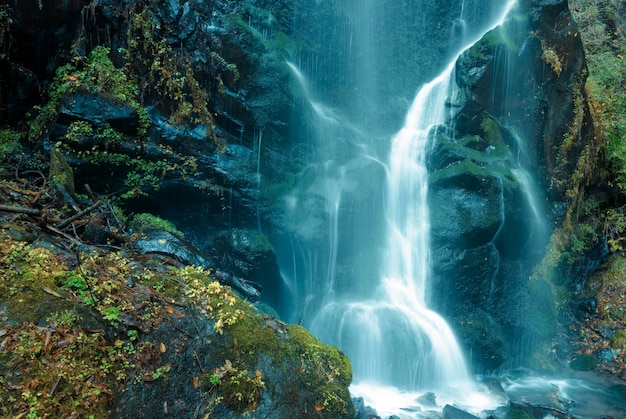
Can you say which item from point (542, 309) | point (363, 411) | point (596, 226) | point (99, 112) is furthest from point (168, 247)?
point (596, 226)

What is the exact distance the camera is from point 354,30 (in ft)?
53.9

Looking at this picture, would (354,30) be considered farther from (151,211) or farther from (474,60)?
(151,211)

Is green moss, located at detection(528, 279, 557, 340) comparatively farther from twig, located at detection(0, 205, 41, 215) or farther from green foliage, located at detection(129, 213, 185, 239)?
twig, located at detection(0, 205, 41, 215)

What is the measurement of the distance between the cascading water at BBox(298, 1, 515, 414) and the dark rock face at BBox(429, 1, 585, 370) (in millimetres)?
512

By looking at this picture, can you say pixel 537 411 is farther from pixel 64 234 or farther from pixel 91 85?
pixel 91 85

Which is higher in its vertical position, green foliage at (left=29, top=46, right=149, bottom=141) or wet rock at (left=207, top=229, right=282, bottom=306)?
green foliage at (left=29, top=46, right=149, bottom=141)

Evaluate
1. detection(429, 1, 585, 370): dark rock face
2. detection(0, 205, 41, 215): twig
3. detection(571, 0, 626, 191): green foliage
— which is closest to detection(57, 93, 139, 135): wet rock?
detection(0, 205, 41, 215): twig

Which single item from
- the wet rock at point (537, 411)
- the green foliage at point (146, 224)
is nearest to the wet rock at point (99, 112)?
the green foliage at point (146, 224)

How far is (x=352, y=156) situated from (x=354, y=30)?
22.6ft

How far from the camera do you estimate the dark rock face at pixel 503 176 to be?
37.0 feet

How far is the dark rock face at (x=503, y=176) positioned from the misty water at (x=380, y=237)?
1.40 ft

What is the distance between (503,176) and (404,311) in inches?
206

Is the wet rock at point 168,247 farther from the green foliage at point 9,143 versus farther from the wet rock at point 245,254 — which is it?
the green foliage at point 9,143

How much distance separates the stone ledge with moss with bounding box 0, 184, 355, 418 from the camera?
2.81 metres
